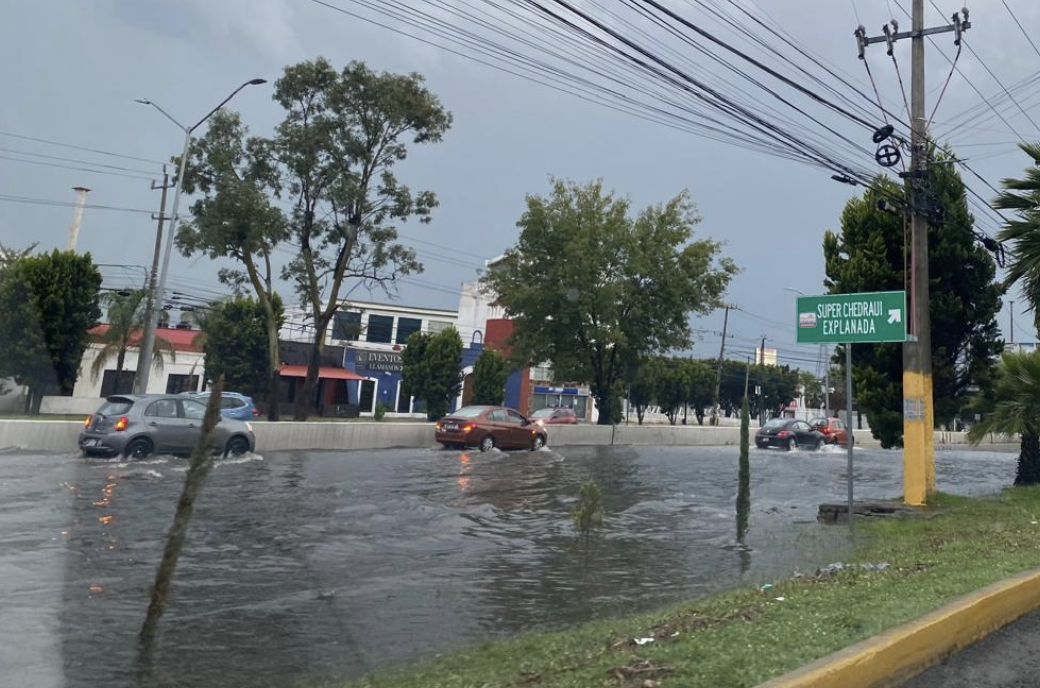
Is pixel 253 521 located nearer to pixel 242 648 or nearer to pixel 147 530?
pixel 147 530

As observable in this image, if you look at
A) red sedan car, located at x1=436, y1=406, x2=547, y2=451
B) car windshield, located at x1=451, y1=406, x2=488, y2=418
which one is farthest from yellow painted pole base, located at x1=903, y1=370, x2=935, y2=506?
car windshield, located at x1=451, y1=406, x2=488, y2=418

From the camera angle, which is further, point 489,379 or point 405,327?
point 405,327

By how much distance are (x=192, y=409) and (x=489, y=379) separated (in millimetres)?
34049

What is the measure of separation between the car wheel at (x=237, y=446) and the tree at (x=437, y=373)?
97.0 feet

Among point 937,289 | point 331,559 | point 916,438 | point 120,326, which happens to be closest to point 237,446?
point 331,559

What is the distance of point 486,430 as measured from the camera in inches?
1083

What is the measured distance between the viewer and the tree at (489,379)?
5341cm

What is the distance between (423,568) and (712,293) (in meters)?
33.8

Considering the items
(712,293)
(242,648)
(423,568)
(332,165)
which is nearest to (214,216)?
(332,165)

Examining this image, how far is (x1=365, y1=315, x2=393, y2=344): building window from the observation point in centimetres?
7306

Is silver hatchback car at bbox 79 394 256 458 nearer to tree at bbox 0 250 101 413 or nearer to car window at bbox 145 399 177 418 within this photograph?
car window at bbox 145 399 177 418

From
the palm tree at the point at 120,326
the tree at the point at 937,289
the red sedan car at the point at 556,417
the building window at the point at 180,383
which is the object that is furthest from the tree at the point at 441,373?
the tree at the point at 937,289

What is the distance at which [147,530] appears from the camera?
10883 mm

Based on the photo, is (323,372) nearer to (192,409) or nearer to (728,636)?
(192,409)
